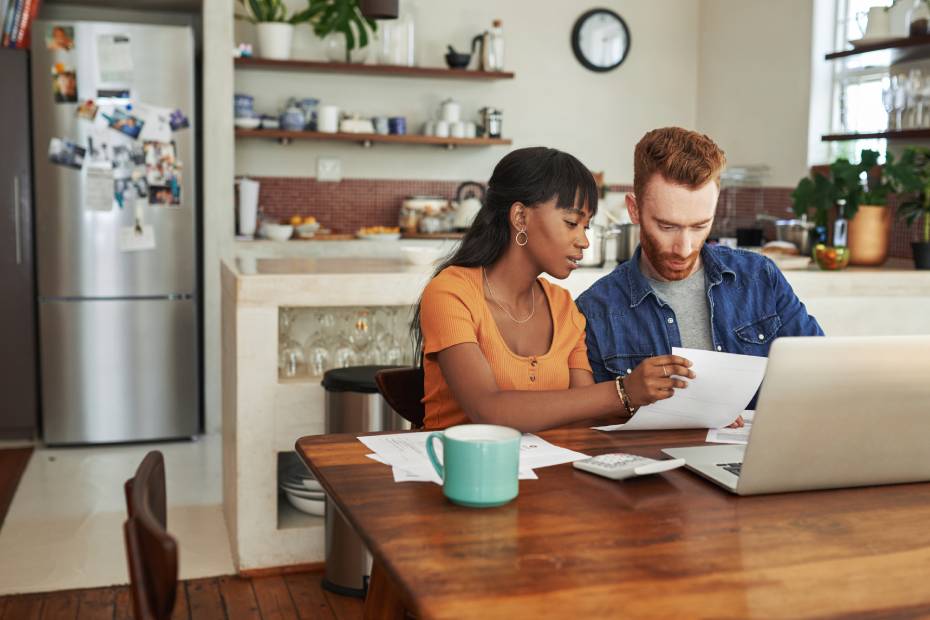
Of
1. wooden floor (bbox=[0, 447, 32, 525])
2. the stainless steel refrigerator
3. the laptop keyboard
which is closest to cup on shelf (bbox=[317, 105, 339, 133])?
the stainless steel refrigerator

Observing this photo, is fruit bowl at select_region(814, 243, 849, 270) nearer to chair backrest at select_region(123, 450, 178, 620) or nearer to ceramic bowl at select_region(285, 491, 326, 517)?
ceramic bowl at select_region(285, 491, 326, 517)

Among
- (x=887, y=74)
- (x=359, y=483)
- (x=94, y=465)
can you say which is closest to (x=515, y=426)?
(x=359, y=483)

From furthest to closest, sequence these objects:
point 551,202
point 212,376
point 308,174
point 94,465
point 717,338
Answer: point 308,174
point 212,376
point 94,465
point 717,338
point 551,202

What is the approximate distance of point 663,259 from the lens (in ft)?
6.72

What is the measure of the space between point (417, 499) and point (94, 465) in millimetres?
3468

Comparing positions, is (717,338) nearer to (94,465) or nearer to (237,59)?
(94,465)

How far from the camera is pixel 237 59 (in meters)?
5.32

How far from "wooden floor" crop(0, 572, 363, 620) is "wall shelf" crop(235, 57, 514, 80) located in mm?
3150

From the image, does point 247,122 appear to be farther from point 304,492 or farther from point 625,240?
point 304,492

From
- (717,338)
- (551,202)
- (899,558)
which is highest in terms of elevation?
(551,202)

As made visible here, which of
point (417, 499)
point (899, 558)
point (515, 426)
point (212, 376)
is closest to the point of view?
point (899, 558)

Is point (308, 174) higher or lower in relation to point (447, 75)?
lower

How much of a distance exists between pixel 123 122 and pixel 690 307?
11.0ft

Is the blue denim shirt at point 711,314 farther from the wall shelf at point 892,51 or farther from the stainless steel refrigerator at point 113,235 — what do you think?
the stainless steel refrigerator at point 113,235
